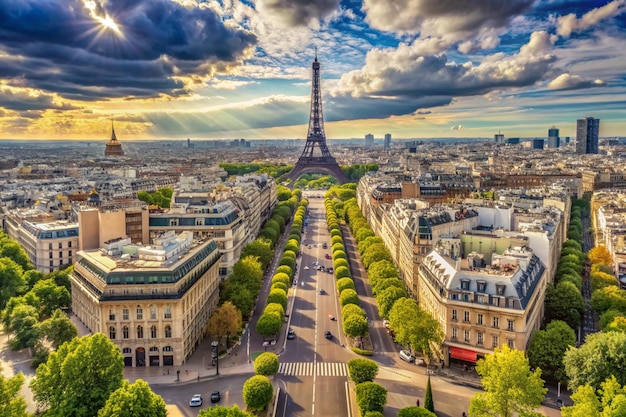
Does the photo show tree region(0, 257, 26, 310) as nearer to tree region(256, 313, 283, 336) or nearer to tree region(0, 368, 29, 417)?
tree region(256, 313, 283, 336)

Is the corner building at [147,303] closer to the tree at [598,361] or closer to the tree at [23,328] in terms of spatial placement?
the tree at [23,328]

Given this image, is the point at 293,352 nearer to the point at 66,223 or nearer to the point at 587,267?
the point at 66,223

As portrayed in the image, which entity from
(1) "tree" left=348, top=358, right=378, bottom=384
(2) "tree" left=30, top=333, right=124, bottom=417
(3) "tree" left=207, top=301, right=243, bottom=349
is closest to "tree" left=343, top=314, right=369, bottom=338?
(1) "tree" left=348, top=358, right=378, bottom=384

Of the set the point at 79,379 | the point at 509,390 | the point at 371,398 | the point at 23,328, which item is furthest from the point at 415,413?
the point at 23,328

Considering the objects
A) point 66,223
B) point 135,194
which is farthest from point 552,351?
point 135,194

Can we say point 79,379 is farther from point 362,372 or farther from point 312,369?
point 362,372

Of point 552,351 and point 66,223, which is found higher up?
point 66,223

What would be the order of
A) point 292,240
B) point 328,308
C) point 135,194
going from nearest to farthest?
point 328,308
point 292,240
point 135,194
